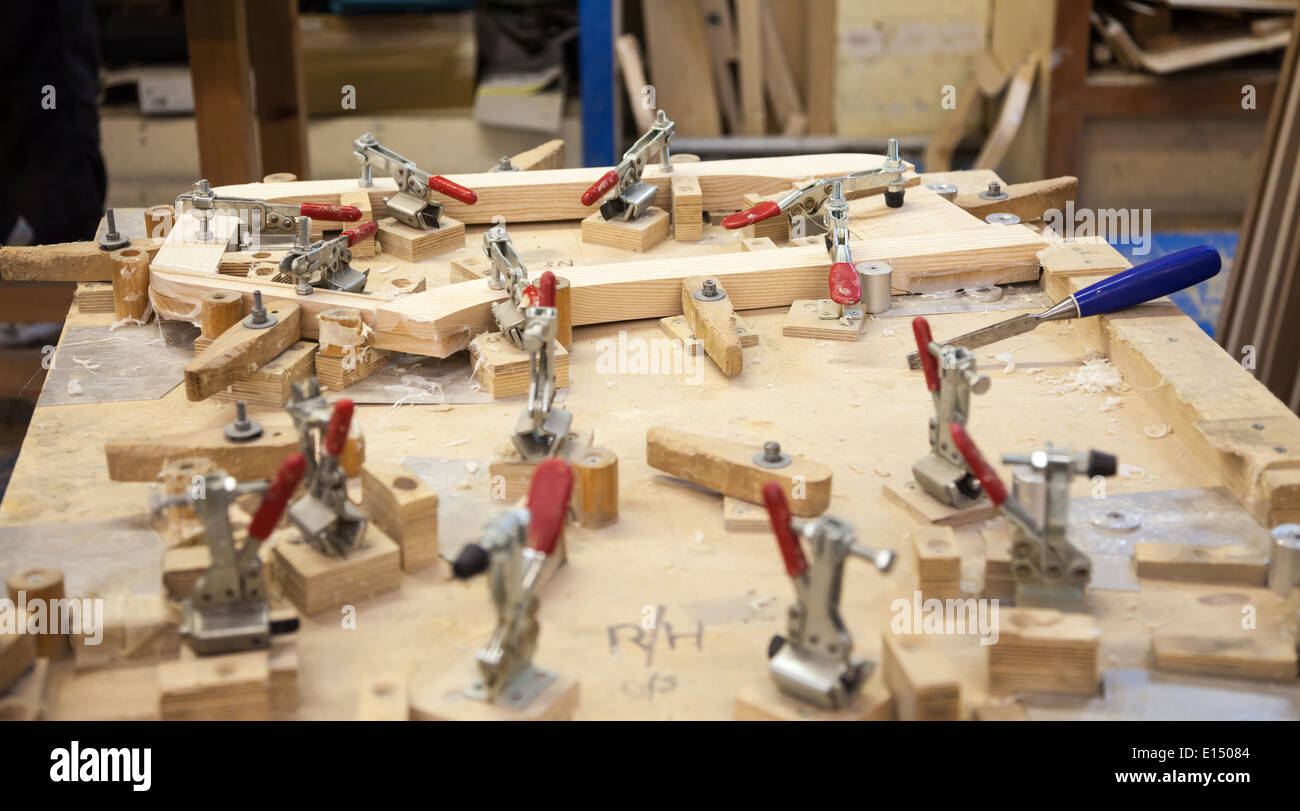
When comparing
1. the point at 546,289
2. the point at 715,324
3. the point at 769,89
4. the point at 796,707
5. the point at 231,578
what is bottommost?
the point at 796,707

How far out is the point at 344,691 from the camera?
1579mm

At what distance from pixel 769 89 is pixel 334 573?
4.19 meters

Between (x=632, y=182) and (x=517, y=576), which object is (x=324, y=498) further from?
(x=632, y=182)

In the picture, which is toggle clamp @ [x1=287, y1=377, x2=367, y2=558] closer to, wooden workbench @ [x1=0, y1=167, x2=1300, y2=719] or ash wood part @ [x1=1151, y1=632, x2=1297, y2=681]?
wooden workbench @ [x1=0, y1=167, x2=1300, y2=719]

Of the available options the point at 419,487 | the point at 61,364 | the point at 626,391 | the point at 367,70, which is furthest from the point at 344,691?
the point at 367,70

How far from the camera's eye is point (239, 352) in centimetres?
Result: 219

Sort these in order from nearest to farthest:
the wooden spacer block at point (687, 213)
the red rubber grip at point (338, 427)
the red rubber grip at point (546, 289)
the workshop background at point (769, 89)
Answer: the red rubber grip at point (338, 427), the red rubber grip at point (546, 289), the wooden spacer block at point (687, 213), the workshop background at point (769, 89)

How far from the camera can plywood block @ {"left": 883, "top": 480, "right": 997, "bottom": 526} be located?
1.90 metres

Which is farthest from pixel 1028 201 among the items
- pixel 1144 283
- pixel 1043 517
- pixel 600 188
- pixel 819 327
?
pixel 1043 517

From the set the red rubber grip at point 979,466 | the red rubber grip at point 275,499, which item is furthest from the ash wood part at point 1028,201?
the red rubber grip at point 275,499

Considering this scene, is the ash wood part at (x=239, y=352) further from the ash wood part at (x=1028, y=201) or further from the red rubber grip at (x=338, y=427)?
the ash wood part at (x=1028, y=201)

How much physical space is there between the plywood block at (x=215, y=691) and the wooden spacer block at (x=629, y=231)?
4.81 ft

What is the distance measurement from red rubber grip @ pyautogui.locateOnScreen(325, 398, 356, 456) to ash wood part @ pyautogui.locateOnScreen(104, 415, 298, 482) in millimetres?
264

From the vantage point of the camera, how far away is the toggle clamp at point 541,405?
1.92 metres
